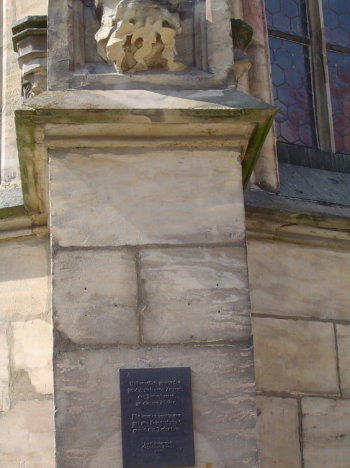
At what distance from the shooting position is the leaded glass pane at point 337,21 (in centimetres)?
733

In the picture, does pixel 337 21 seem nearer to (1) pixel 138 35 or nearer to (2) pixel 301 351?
(2) pixel 301 351

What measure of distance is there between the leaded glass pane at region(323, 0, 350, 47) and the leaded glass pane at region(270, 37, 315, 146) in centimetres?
23

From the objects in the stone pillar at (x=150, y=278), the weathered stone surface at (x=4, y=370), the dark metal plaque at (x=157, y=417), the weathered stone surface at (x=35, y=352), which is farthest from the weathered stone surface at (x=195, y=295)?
the weathered stone surface at (x=4, y=370)

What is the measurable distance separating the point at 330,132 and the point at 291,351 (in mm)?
1810

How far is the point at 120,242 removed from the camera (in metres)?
4.76

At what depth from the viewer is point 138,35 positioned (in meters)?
4.96

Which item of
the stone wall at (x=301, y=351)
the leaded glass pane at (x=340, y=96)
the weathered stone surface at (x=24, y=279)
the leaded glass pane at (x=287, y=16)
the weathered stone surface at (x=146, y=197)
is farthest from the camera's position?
the leaded glass pane at (x=287, y=16)

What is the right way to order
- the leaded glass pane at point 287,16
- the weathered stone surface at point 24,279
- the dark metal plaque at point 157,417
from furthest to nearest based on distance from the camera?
the leaded glass pane at point 287,16, the weathered stone surface at point 24,279, the dark metal plaque at point 157,417

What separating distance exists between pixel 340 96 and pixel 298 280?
5.90 feet

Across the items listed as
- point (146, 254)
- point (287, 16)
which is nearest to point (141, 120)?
point (146, 254)

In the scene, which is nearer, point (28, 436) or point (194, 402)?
point (194, 402)

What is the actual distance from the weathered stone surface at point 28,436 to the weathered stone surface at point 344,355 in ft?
4.79

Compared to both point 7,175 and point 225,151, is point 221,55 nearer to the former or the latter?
point 225,151

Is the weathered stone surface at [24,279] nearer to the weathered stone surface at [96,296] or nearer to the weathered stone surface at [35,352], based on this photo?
the weathered stone surface at [35,352]
